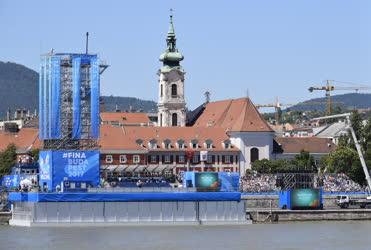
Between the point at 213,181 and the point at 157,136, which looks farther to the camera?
the point at 157,136

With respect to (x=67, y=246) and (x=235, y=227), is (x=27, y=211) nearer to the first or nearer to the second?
(x=235, y=227)

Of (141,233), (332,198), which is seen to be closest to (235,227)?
(141,233)

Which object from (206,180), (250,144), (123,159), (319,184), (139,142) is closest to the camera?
(206,180)

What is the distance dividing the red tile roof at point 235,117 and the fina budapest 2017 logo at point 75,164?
4680 cm

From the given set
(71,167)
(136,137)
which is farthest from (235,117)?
(71,167)

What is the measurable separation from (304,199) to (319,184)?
30.5 feet

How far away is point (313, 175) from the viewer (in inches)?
3974

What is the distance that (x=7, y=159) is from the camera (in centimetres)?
11700

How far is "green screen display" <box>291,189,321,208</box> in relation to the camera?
9325cm

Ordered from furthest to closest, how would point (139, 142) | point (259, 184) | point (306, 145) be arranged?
point (306, 145) → point (139, 142) → point (259, 184)

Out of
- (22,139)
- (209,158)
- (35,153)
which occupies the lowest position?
(35,153)

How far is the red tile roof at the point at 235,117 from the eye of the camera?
134 meters

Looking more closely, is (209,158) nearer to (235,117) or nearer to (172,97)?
(235,117)

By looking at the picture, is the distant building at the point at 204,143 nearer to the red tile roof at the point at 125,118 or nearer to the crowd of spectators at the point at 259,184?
the crowd of spectators at the point at 259,184
